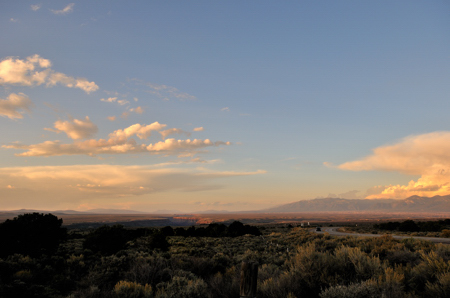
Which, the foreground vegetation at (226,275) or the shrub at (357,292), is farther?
the foreground vegetation at (226,275)

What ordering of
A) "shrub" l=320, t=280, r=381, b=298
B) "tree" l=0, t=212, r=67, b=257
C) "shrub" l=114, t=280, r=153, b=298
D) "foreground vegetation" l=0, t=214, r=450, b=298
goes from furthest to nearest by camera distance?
"tree" l=0, t=212, r=67, b=257 < "shrub" l=114, t=280, r=153, b=298 < "foreground vegetation" l=0, t=214, r=450, b=298 < "shrub" l=320, t=280, r=381, b=298

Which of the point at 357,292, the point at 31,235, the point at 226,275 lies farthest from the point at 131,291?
the point at 31,235

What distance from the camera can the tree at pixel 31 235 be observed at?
652 inches

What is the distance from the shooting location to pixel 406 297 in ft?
20.7

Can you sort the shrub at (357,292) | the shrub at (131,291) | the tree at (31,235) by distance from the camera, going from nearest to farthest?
the shrub at (357,292) → the shrub at (131,291) → the tree at (31,235)

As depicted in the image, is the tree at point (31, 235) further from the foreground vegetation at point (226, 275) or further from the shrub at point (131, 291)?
the shrub at point (131, 291)

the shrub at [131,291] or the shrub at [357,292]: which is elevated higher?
the shrub at [357,292]

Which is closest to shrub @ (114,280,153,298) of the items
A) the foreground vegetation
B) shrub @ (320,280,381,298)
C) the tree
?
the foreground vegetation

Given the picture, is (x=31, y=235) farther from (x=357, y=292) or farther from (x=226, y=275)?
(x=357, y=292)

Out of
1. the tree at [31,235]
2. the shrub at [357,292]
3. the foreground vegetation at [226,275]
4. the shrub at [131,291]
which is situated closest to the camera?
the shrub at [357,292]

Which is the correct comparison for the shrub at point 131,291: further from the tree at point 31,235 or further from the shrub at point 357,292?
the tree at point 31,235

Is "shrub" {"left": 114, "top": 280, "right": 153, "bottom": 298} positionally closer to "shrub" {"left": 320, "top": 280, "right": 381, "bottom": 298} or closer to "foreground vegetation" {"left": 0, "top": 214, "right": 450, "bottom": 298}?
"foreground vegetation" {"left": 0, "top": 214, "right": 450, "bottom": 298}

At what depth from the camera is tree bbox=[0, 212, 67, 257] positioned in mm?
16562

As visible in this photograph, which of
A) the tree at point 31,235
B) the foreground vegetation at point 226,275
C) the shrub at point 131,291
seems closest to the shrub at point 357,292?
the foreground vegetation at point 226,275
